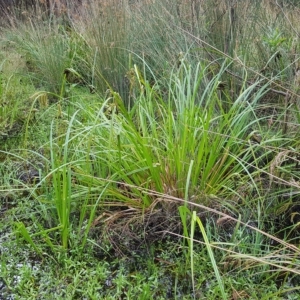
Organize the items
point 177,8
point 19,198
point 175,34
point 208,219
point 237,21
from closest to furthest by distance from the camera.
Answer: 1. point 208,219
2. point 19,198
3. point 237,21
4. point 175,34
5. point 177,8

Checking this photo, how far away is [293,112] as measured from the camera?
233 cm

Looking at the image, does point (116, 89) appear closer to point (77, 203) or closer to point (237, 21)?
point (237, 21)

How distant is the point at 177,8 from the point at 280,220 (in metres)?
2.31

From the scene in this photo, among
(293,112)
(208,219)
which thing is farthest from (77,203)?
(293,112)

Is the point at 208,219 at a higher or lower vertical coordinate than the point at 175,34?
lower

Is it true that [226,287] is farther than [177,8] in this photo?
No

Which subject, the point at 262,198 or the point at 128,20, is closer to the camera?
the point at 262,198

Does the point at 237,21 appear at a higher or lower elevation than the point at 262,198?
higher

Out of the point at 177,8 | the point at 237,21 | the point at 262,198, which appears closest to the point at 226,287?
the point at 262,198

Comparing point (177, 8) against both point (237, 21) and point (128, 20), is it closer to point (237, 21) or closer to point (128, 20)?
point (128, 20)

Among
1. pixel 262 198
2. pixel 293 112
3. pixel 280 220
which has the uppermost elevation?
pixel 293 112

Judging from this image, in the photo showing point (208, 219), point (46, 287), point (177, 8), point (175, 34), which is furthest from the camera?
point (177, 8)

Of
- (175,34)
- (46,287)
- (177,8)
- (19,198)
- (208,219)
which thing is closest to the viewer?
(46,287)

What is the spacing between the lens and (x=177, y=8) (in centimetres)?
369
